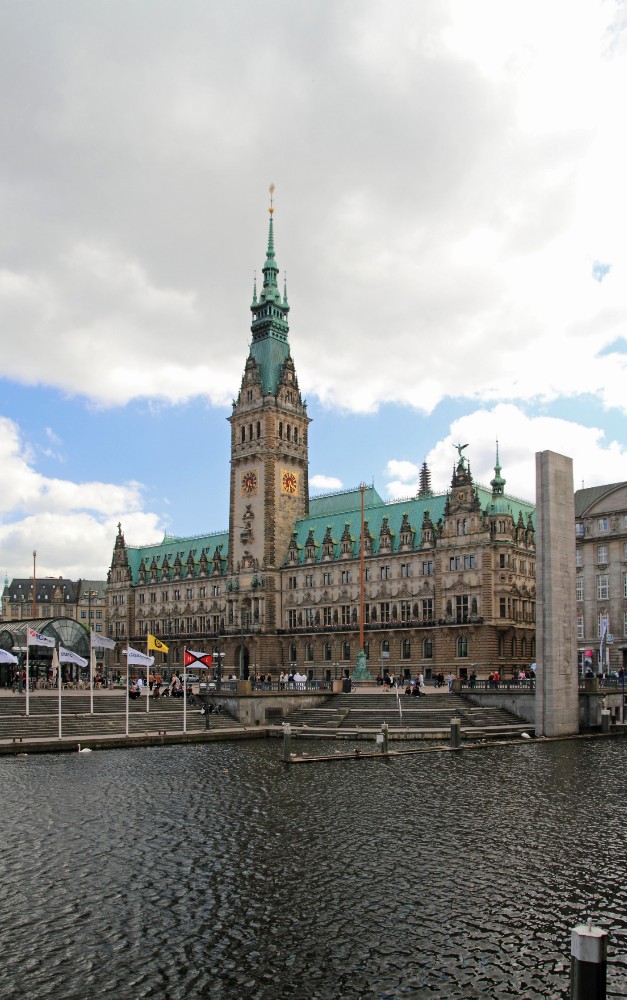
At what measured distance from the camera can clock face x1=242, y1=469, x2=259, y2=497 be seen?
445ft

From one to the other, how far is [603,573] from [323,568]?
134ft

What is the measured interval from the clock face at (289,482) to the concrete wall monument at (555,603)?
70312 mm

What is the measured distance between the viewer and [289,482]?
13725 centimetres

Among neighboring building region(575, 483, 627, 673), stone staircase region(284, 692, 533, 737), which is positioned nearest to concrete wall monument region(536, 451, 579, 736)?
stone staircase region(284, 692, 533, 737)

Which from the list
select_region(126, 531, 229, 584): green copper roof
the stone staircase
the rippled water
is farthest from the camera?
select_region(126, 531, 229, 584): green copper roof

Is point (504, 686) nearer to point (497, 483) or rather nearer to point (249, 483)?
point (497, 483)

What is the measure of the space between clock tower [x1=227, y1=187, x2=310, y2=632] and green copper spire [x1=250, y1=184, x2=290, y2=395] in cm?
15

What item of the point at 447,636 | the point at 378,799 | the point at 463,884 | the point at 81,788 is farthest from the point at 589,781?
the point at 447,636

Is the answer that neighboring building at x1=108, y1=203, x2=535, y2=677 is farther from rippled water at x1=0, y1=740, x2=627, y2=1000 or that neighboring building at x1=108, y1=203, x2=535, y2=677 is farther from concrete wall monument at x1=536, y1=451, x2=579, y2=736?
rippled water at x1=0, y1=740, x2=627, y2=1000

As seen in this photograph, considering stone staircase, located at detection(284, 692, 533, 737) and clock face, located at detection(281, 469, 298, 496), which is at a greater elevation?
clock face, located at detection(281, 469, 298, 496)

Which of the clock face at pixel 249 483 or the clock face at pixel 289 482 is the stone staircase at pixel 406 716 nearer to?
the clock face at pixel 289 482

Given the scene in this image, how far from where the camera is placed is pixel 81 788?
130ft

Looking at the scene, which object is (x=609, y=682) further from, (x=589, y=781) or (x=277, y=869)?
(x=277, y=869)

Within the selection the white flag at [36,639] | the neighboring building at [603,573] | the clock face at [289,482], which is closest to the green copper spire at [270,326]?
the clock face at [289,482]
